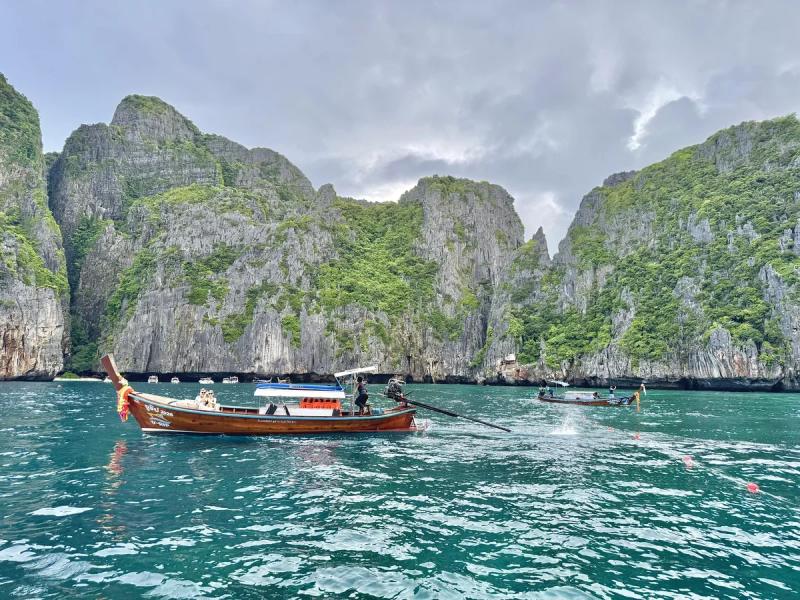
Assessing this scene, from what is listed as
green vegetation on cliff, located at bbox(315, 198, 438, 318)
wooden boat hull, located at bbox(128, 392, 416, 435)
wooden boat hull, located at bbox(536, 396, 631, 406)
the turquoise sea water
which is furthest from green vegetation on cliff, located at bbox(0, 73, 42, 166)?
wooden boat hull, located at bbox(536, 396, 631, 406)

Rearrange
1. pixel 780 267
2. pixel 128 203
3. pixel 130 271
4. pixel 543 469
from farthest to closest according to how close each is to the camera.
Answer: pixel 128 203, pixel 130 271, pixel 780 267, pixel 543 469

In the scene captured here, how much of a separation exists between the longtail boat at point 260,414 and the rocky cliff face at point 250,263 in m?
81.9

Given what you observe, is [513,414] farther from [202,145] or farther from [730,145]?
[202,145]

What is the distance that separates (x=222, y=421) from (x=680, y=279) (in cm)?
9901

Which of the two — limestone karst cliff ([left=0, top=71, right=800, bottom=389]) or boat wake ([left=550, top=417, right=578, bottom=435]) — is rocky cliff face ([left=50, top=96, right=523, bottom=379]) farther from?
boat wake ([left=550, top=417, right=578, bottom=435])

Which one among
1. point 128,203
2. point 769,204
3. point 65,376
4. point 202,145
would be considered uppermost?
point 202,145

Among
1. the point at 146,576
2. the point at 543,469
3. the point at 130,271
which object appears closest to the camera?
the point at 146,576

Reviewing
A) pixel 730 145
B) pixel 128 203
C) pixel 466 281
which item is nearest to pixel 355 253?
pixel 466 281

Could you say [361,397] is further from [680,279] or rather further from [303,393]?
[680,279]

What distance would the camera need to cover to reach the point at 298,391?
29609mm

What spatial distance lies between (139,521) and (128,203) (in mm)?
162108

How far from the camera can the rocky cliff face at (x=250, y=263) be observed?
11131cm

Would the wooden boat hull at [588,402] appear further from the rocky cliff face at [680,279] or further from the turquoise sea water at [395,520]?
the rocky cliff face at [680,279]

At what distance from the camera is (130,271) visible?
125 metres
